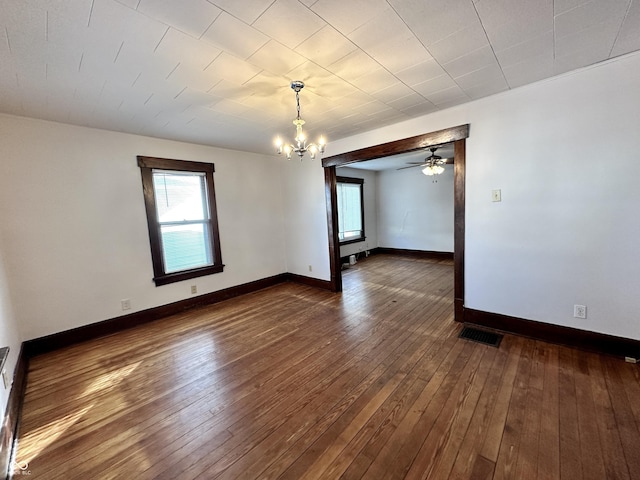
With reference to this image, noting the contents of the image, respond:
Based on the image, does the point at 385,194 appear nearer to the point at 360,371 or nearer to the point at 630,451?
the point at 360,371

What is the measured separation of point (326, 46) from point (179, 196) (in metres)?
3.14

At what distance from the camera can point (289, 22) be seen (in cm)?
150

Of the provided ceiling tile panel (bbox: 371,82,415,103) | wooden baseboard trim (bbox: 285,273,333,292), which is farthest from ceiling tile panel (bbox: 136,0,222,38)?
wooden baseboard trim (bbox: 285,273,333,292)

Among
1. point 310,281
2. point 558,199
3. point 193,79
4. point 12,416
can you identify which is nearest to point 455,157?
point 558,199

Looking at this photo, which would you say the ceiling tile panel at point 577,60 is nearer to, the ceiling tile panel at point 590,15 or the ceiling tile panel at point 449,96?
the ceiling tile panel at point 590,15

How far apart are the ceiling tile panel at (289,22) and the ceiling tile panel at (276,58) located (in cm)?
7

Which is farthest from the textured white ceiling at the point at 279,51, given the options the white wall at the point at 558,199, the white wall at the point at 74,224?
the white wall at the point at 74,224

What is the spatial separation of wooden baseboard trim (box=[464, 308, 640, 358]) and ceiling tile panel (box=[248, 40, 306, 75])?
3.11 meters

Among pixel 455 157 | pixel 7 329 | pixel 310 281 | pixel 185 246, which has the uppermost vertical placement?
pixel 455 157

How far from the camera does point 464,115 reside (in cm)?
289

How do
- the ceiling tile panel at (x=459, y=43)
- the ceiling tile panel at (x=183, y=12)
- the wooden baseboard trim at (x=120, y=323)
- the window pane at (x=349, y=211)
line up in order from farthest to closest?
the window pane at (x=349, y=211)
the wooden baseboard trim at (x=120, y=323)
the ceiling tile panel at (x=459, y=43)
the ceiling tile panel at (x=183, y=12)

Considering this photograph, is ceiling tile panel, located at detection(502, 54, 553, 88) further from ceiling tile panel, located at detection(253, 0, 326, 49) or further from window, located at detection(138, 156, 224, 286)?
window, located at detection(138, 156, 224, 286)

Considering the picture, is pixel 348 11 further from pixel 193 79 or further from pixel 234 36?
pixel 193 79

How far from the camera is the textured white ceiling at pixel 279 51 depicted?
143 cm
